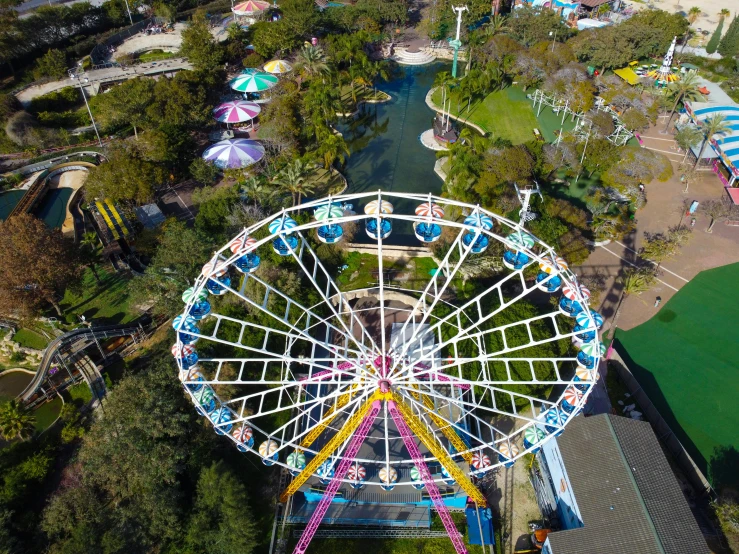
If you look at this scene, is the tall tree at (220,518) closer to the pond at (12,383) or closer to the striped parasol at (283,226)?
the striped parasol at (283,226)

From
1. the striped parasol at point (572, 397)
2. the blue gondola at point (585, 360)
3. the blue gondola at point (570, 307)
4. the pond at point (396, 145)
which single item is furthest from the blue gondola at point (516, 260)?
the pond at point (396, 145)

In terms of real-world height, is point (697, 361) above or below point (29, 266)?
below

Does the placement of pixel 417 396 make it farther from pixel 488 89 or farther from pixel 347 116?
pixel 488 89

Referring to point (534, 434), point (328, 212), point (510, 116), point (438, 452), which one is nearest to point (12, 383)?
point (328, 212)

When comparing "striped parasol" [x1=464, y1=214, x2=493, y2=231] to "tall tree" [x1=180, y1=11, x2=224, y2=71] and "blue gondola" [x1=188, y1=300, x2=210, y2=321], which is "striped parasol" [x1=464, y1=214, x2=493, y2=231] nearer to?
"blue gondola" [x1=188, y1=300, x2=210, y2=321]

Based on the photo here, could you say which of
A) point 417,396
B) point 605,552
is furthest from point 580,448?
point 417,396

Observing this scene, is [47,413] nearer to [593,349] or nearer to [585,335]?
[585,335]
